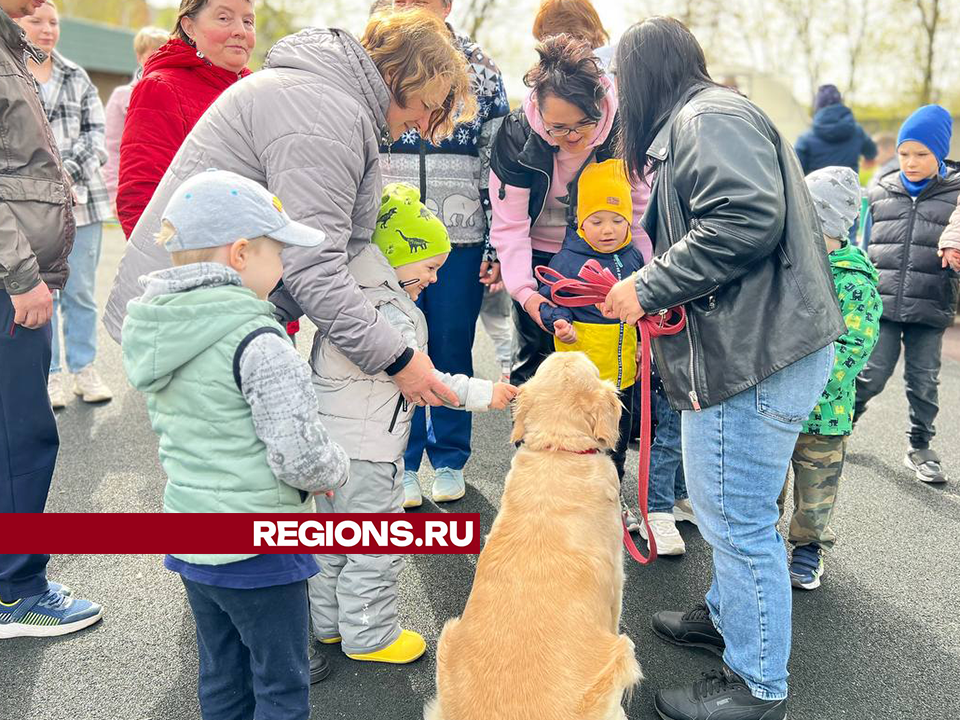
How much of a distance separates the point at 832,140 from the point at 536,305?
578cm

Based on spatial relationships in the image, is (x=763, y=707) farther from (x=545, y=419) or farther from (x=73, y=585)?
(x=73, y=585)

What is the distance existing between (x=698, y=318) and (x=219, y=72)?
2321 mm

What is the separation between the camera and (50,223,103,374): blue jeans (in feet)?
18.4

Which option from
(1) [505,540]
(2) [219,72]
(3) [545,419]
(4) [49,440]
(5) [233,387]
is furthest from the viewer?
(2) [219,72]

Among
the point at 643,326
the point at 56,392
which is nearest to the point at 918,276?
the point at 643,326

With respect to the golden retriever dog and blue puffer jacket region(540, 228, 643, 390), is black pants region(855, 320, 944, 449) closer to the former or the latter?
blue puffer jacket region(540, 228, 643, 390)

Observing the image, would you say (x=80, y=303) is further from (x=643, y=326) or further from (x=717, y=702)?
(x=717, y=702)

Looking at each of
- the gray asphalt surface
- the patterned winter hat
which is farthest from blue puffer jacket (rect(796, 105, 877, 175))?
the patterned winter hat

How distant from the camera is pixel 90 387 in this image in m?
5.78

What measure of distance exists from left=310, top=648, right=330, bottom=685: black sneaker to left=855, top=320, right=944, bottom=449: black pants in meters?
3.53

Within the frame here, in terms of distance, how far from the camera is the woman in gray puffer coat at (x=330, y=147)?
2.30m

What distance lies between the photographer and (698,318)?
7.63ft

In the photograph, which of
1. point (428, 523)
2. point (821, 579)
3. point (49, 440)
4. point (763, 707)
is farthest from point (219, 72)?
point (821, 579)

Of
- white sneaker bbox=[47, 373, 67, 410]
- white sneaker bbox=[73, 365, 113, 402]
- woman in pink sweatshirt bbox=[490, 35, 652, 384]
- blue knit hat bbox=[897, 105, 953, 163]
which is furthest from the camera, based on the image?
white sneaker bbox=[73, 365, 113, 402]
